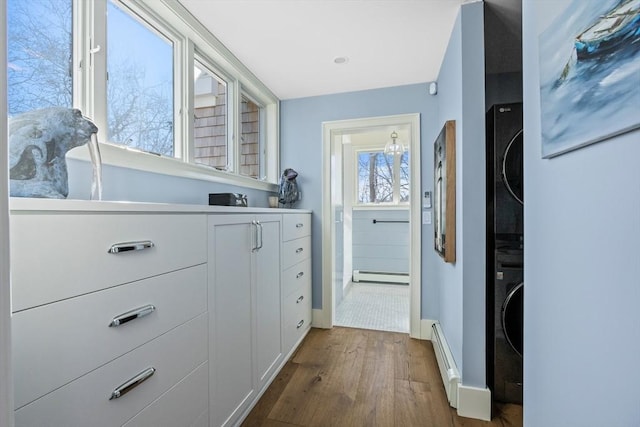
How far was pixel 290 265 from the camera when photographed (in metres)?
2.33

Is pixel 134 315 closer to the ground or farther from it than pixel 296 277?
farther from it

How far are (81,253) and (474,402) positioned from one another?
2.04m

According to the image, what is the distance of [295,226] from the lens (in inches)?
96.4

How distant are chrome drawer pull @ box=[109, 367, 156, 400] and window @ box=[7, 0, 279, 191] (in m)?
0.92

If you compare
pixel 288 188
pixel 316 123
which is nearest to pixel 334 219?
pixel 288 188

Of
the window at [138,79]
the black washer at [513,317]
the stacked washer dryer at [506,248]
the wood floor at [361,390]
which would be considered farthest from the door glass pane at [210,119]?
the black washer at [513,317]

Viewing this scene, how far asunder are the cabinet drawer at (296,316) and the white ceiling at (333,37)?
197cm

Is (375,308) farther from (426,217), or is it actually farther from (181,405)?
(181,405)

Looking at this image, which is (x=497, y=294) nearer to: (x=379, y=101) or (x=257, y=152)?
(x=379, y=101)

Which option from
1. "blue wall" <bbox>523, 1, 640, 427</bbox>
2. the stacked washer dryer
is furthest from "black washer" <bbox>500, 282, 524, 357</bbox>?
"blue wall" <bbox>523, 1, 640, 427</bbox>

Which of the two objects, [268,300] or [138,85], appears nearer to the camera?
[138,85]

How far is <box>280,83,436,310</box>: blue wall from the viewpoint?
277 cm

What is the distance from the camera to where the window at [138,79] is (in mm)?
1133

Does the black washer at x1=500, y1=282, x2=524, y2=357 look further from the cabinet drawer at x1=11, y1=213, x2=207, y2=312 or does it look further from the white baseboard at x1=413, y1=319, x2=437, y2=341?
the cabinet drawer at x1=11, y1=213, x2=207, y2=312
